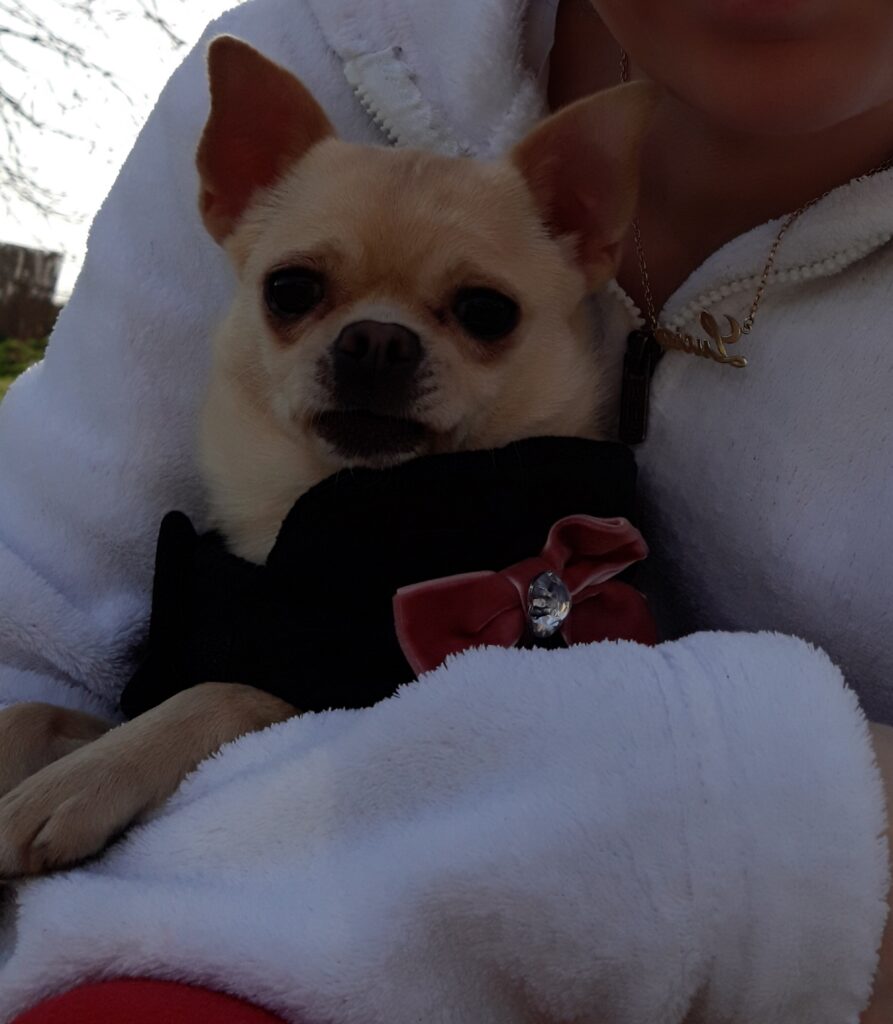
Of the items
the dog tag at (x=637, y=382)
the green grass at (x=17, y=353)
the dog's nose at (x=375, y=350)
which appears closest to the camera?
the dog's nose at (x=375, y=350)

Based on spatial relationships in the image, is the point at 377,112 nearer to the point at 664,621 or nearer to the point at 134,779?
the point at 664,621

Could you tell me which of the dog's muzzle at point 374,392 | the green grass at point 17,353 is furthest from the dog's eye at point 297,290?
the green grass at point 17,353

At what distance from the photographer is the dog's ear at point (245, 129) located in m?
1.23

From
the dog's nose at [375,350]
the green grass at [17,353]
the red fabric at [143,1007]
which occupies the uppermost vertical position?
the dog's nose at [375,350]

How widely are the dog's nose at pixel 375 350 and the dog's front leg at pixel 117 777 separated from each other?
1.25 feet

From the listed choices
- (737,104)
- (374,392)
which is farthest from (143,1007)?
(737,104)

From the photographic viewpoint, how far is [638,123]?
3.86 feet

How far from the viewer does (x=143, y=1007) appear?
647 mm

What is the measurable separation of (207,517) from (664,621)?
66 cm

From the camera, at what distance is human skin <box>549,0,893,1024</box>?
0.93m

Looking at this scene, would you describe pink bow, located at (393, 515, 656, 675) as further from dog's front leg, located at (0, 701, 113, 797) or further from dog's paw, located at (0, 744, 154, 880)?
dog's front leg, located at (0, 701, 113, 797)

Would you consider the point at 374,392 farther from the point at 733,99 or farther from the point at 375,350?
the point at 733,99

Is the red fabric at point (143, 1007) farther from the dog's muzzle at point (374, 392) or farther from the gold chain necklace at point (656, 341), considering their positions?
the gold chain necklace at point (656, 341)

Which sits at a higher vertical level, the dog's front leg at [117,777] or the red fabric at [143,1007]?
the red fabric at [143,1007]
